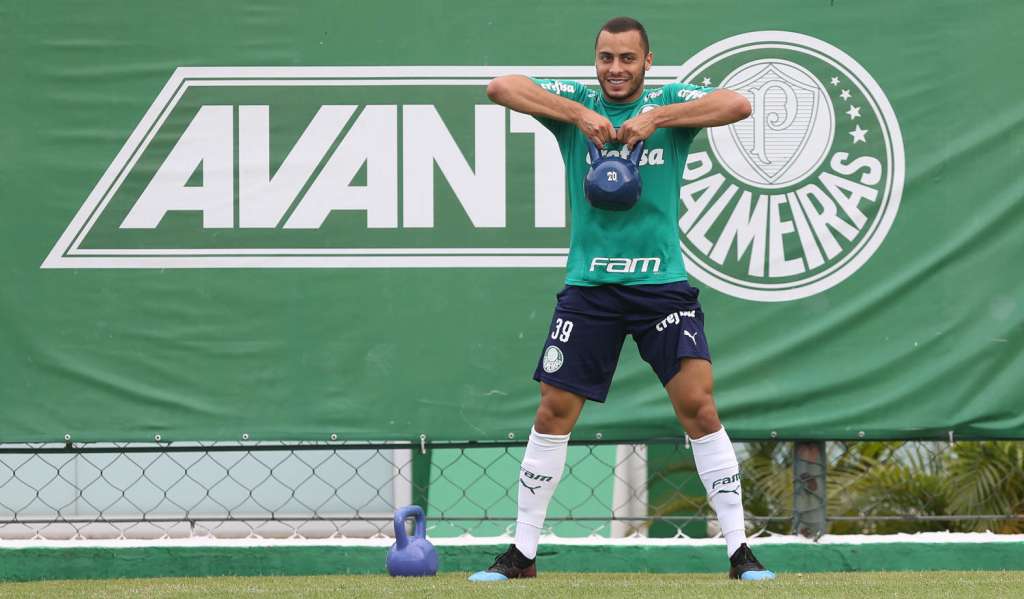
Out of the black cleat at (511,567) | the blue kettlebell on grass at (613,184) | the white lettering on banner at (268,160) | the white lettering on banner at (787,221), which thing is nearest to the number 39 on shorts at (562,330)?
the blue kettlebell on grass at (613,184)

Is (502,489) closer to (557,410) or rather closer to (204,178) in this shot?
(204,178)

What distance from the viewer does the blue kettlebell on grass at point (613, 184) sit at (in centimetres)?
382

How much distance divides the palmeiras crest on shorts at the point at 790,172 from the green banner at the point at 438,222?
11mm

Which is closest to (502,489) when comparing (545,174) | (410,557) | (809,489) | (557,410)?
(809,489)

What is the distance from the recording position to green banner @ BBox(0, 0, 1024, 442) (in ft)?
16.1

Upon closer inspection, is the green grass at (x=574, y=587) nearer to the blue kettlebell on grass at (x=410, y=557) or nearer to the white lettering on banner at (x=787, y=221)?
the blue kettlebell on grass at (x=410, y=557)

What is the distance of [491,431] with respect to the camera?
16.1 feet

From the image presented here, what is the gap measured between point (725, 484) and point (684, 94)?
1.16 metres

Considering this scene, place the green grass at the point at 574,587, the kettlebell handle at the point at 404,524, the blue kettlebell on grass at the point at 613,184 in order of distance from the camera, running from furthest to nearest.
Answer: the kettlebell handle at the point at 404,524 < the blue kettlebell on grass at the point at 613,184 < the green grass at the point at 574,587

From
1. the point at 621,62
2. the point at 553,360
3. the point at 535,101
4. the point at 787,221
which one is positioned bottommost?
the point at 553,360

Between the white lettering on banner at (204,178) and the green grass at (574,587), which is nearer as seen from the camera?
the green grass at (574,587)

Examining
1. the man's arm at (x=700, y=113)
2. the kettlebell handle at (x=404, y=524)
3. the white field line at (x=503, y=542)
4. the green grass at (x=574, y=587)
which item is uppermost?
the man's arm at (x=700, y=113)

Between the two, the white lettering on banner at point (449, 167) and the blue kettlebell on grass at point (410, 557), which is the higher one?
the white lettering on banner at point (449, 167)

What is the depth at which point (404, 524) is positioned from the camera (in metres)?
4.20
